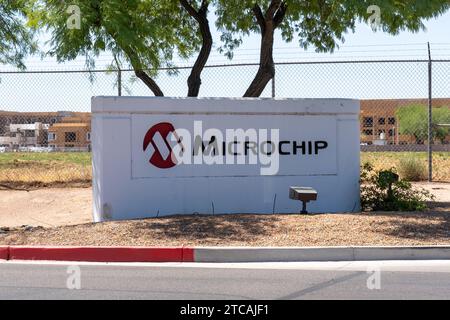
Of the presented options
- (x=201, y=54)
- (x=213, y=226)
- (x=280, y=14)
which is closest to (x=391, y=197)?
(x=213, y=226)

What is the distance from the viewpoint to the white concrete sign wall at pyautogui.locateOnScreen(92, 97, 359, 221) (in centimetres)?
1165

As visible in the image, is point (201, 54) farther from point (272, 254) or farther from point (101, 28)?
point (272, 254)

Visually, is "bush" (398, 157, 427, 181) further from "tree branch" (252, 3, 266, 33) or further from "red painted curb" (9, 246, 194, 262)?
"red painted curb" (9, 246, 194, 262)

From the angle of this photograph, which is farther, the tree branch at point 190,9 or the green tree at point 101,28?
the tree branch at point 190,9

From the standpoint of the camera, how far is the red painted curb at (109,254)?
9.23 m

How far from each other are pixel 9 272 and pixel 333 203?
627 cm

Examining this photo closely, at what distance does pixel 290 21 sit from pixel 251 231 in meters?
6.05

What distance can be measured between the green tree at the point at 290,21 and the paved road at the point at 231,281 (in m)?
4.70

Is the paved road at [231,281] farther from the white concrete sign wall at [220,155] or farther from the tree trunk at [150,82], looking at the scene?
the tree trunk at [150,82]

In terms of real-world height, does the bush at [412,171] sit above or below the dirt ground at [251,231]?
above

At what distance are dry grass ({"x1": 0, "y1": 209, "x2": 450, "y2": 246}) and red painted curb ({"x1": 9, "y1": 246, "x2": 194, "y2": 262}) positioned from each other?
30 cm

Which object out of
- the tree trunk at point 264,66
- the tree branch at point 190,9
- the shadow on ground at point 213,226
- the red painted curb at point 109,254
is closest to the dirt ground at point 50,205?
the shadow on ground at point 213,226

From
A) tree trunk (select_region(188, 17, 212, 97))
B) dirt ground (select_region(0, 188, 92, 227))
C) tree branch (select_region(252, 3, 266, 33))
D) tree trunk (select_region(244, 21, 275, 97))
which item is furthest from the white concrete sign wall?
tree branch (select_region(252, 3, 266, 33))

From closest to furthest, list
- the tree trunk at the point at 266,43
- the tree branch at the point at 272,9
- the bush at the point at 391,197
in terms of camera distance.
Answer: the bush at the point at 391,197
the tree branch at the point at 272,9
the tree trunk at the point at 266,43
